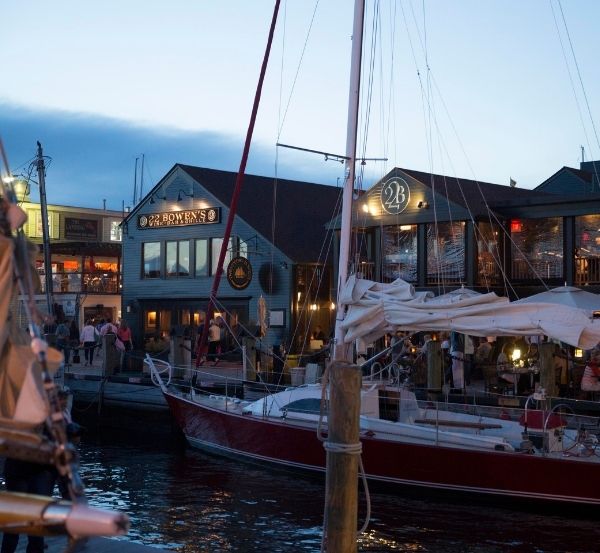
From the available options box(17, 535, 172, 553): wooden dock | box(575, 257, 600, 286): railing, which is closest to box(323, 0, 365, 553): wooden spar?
box(17, 535, 172, 553): wooden dock

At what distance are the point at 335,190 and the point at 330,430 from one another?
3704cm

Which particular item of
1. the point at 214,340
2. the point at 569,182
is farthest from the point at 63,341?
the point at 569,182

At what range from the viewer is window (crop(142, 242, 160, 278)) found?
3944cm

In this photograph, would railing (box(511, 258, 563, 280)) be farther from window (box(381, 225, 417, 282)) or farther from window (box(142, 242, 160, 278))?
window (box(142, 242, 160, 278))

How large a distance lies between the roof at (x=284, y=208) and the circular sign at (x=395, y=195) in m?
4.52

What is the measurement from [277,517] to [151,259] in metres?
25.9

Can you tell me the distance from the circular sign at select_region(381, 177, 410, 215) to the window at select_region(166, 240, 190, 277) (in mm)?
10310

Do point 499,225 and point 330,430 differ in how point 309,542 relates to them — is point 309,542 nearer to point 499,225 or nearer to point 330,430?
point 330,430

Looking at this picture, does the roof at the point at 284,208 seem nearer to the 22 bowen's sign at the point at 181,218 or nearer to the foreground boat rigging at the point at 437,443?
the 22 bowen's sign at the point at 181,218

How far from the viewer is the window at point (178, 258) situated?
38344mm

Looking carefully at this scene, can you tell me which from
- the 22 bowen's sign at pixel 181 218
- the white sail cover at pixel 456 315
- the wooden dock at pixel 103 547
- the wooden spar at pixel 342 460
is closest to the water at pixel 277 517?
the white sail cover at pixel 456 315

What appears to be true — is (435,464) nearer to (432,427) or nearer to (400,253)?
(432,427)

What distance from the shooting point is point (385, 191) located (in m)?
31.7

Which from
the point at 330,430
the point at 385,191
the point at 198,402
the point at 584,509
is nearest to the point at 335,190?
the point at 385,191
